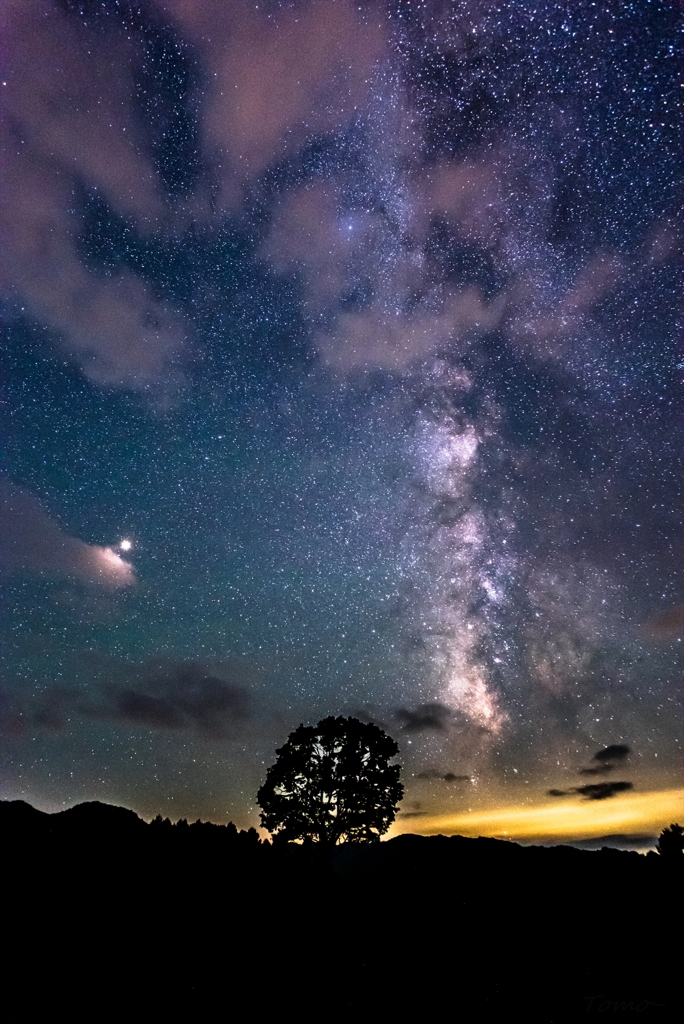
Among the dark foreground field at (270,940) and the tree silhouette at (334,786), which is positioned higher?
the tree silhouette at (334,786)

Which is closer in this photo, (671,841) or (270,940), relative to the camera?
(270,940)

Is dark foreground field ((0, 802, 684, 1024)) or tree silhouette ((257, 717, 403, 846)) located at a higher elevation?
tree silhouette ((257, 717, 403, 846))

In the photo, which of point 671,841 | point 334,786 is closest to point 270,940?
point 334,786

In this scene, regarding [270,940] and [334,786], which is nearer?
[270,940]

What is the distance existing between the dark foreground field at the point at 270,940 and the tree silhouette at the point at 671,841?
56.8 ft

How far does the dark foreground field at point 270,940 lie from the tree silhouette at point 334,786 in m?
11.4

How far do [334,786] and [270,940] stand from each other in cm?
2191

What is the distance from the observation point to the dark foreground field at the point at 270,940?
12.6 meters

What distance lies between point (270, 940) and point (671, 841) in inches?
1472

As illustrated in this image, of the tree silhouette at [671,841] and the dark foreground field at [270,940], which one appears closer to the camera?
the dark foreground field at [270,940]

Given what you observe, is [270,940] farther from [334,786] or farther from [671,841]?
[671,841]

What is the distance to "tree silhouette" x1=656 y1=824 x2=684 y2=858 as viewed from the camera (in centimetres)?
3980

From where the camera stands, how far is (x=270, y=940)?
54.0 feet

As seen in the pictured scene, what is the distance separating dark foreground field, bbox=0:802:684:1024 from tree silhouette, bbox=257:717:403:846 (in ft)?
37.3
